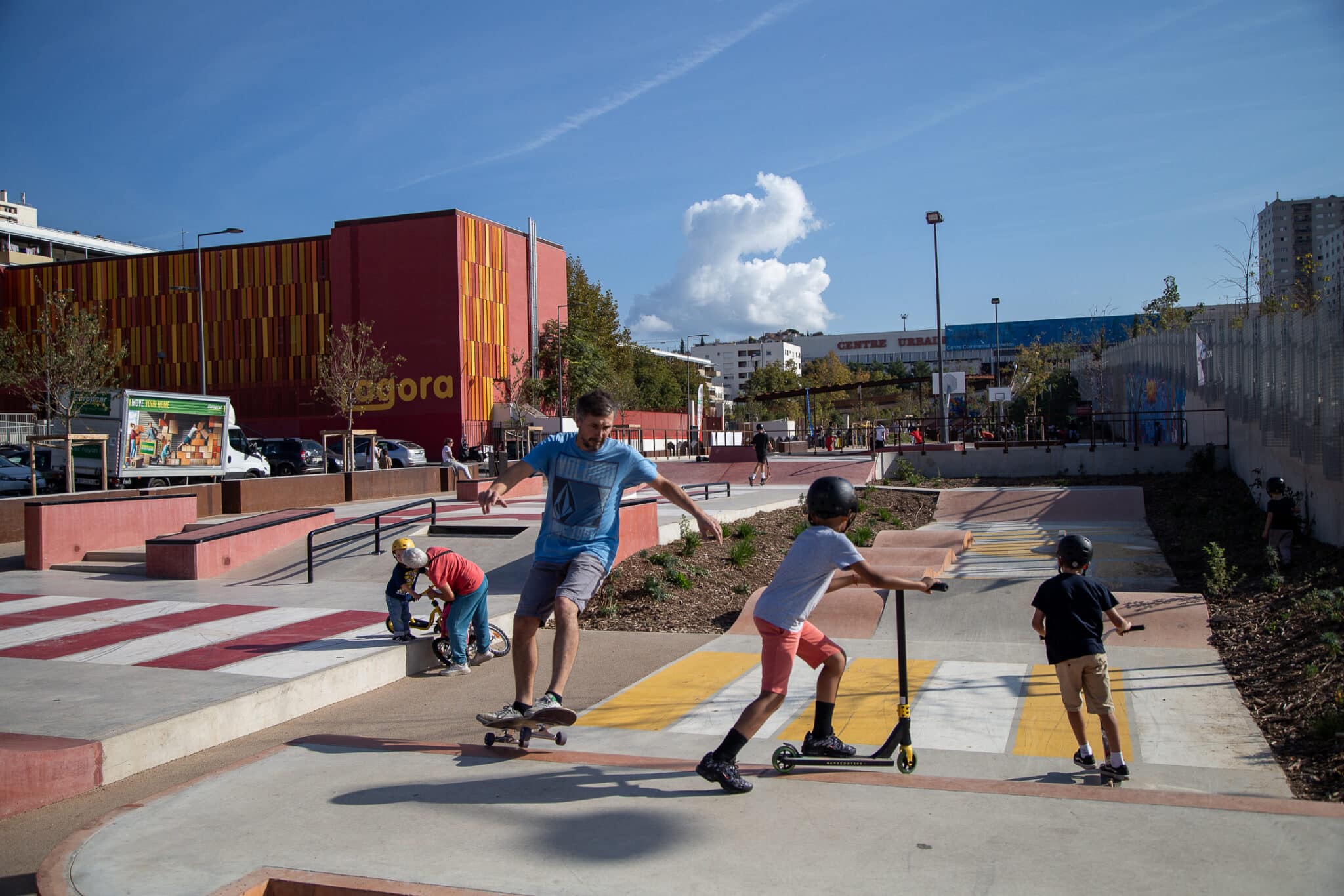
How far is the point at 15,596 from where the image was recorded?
34.7ft

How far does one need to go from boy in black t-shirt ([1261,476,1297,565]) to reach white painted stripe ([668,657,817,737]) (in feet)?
17.6

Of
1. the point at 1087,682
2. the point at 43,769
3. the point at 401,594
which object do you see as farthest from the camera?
the point at 401,594

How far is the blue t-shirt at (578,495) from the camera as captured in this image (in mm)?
5055

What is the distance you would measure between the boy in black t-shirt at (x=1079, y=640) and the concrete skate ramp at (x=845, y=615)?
3.98 m

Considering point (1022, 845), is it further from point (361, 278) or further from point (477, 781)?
point (361, 278)

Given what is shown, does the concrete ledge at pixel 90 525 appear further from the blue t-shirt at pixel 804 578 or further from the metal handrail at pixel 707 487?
the blue t-shirt at pixel 804 578

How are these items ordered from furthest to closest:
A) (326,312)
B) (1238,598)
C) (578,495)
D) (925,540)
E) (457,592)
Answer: (326,312)
(925,540)
(1238,598)
(457,592)
(578,495)

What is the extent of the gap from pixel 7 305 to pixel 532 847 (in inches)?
2575

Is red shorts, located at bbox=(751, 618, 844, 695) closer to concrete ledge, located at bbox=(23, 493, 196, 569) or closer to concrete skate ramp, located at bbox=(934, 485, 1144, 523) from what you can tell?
concrete ledge, located at bbox=(23, 493, 196, 569)

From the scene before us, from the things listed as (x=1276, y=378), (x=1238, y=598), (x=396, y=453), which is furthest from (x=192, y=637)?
(x=396, y=453)

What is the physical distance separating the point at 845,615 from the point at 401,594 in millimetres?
4563

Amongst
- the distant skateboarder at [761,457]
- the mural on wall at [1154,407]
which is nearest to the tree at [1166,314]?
the mural on wall at [1154,407]

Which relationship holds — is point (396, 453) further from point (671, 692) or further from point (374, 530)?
point (671, 692)

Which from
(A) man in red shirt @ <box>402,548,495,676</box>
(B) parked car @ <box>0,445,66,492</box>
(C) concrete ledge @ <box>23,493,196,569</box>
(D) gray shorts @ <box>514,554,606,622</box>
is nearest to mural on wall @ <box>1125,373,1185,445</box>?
(A) man in red shirt @ <box>402,548,495,676</box>
